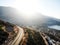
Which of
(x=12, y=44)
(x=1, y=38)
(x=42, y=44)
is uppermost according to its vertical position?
(x=12, y=44)

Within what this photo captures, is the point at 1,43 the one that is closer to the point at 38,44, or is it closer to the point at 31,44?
the point at 31,44

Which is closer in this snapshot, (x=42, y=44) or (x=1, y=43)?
(x=1, y=43)

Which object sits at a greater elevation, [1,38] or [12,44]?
[12,44]

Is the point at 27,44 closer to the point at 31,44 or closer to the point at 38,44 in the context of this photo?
the point at 31,44

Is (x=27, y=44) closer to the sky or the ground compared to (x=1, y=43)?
closer to the ground

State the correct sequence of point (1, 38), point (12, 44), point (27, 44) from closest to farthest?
point (12, 44), point (1, 38), point (27, 44)

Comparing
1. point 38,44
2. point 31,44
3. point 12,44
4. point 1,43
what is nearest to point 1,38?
point 1,43

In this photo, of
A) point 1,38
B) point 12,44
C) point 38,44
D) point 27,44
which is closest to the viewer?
point 12,44

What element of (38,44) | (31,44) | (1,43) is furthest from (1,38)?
(38,44)

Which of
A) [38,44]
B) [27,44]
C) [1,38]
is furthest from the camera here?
[38,44]
